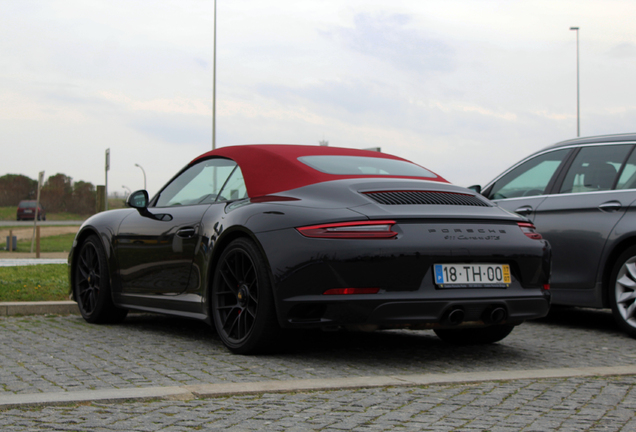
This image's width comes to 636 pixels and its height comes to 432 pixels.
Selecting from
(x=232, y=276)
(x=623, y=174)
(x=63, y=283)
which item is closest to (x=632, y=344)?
(x=623, y=174)

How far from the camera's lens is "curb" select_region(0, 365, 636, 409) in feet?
12.0

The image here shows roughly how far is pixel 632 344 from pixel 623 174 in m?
1.42

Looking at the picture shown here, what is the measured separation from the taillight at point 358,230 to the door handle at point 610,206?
2.80 meters

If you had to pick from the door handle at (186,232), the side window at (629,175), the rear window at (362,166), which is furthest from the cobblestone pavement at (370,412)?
the side window at (629,175)

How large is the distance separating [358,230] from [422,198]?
23.3 inches

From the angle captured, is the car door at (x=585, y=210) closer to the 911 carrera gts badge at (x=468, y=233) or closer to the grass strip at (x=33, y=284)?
the 911 carrera gts badge at (x=468, y=233)

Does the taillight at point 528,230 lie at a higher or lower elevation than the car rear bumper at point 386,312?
higher

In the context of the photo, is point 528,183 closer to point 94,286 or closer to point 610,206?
point 610,206

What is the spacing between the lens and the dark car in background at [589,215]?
634 cm

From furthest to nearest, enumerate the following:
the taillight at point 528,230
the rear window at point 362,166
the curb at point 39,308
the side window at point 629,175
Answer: the curb at point 39,308 → the side window at point 629,175 → the rear window at point 362,166 → the taillight at point 528,230

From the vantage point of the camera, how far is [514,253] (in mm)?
4781

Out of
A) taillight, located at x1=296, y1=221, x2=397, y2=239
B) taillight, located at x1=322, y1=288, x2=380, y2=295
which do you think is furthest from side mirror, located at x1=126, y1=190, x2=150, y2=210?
taillight, located at x1=322, y1=288, x2=380, y2=295

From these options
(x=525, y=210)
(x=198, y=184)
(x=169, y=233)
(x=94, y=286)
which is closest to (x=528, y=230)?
(x=525, y=210)

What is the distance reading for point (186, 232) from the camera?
5.61 meters
